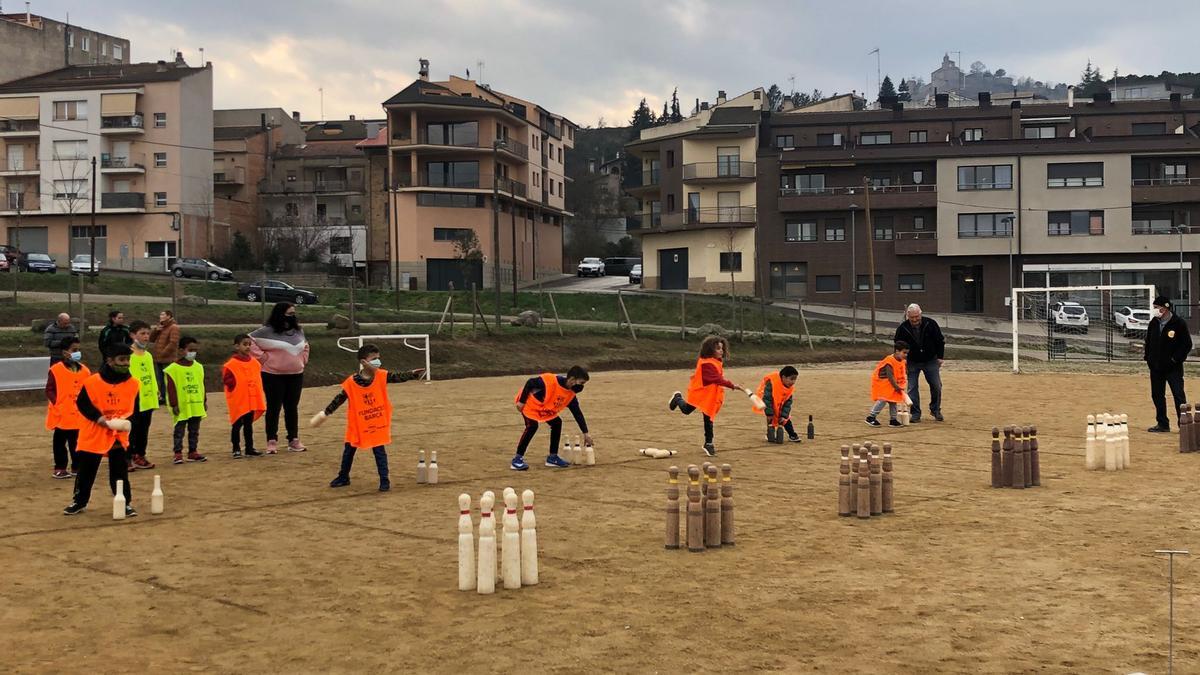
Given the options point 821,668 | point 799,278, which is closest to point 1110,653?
point 821,668

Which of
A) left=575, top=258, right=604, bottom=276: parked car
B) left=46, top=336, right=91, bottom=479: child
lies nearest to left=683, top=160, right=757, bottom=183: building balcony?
left=575, top=258, right=604, bottom=276: parked car

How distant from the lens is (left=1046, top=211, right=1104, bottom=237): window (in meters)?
70.6

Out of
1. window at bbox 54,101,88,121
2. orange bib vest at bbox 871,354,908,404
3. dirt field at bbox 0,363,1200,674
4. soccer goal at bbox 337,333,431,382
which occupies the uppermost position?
window at bbox 54,101,88,121

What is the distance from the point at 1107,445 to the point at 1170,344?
212 inches

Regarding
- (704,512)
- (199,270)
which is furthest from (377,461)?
(199,270)

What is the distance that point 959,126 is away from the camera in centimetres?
7775

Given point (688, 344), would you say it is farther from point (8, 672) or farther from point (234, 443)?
point (8, 672)

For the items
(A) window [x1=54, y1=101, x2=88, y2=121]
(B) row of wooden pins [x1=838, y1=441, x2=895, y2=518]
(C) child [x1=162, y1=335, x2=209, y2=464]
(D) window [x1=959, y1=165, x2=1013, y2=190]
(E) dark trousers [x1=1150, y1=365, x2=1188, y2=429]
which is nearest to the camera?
(B) row of wooden pins [x1=838, y1=441, x2=895, y2=518]

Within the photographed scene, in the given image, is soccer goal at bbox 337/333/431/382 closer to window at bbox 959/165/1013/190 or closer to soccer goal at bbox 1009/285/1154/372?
soccer goal at bbox 1009/285/1154/372

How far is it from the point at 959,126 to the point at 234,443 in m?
69.0

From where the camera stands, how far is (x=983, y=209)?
7194 centimetres

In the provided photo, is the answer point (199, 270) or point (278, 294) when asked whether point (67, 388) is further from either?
point (199, 270)

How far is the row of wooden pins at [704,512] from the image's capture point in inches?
395

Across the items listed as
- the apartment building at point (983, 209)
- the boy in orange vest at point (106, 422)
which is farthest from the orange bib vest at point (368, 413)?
the apartment building at point (983, 209)
